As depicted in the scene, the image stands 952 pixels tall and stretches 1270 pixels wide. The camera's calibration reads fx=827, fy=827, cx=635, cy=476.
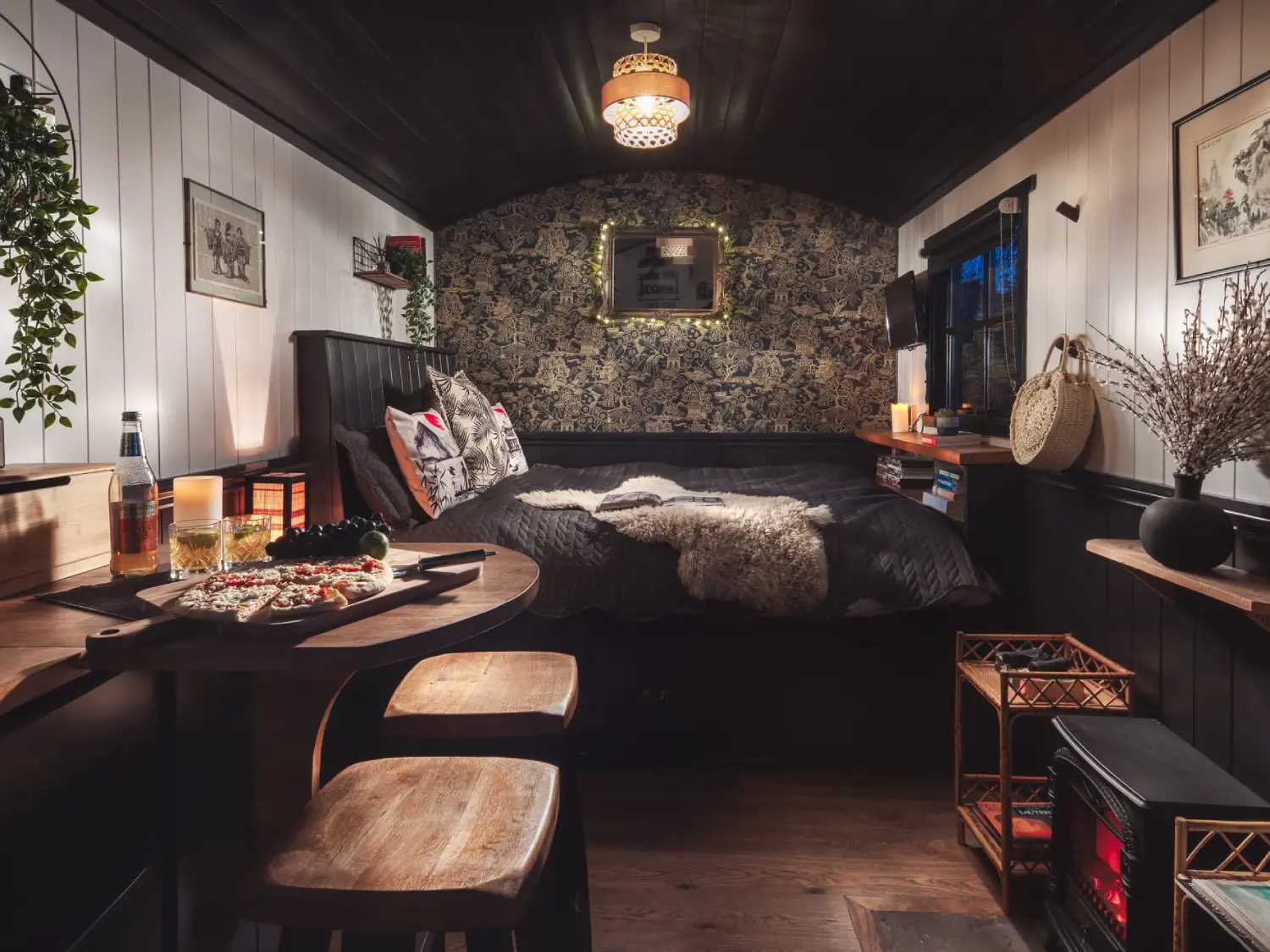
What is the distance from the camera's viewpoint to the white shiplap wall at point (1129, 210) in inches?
78.6

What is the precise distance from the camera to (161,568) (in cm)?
146

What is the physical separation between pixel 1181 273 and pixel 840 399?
9.88 feet

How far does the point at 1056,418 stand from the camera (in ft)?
8.35

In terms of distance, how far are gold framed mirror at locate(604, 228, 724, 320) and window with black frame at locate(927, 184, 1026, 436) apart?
1362 millimetres

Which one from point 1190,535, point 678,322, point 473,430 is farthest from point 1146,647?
point 678,322

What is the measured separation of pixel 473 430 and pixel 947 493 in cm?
203

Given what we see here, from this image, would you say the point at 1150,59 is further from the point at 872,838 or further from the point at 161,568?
the point at 161,568

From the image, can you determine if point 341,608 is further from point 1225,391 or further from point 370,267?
point 370,267

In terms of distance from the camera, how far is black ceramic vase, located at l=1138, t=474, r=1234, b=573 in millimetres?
1716

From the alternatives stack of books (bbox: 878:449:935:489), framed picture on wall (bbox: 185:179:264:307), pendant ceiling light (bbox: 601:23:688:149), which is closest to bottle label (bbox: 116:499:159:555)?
framed picture on wall (bbox: 185:179:264:307)

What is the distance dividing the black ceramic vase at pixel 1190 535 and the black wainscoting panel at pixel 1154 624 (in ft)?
0.56

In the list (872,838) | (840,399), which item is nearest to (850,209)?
(840,399)

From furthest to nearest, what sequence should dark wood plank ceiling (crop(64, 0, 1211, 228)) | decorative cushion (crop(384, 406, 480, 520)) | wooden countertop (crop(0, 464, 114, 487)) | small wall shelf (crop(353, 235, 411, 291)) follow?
1. small wall shelf (crop(353, 235, 411, 291))
2. decorative cushion (crop(384, 406, 480, 520))
3. dark wood plank ceiling (crop(64, 0, 1211, 228))
4. wooden countertop (crop(0, 464, 114, 487))

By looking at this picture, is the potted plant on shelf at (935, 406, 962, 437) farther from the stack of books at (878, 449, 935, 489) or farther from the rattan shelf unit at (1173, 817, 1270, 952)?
the rattan shelf unit at (1173, 817, 1270, 952)
